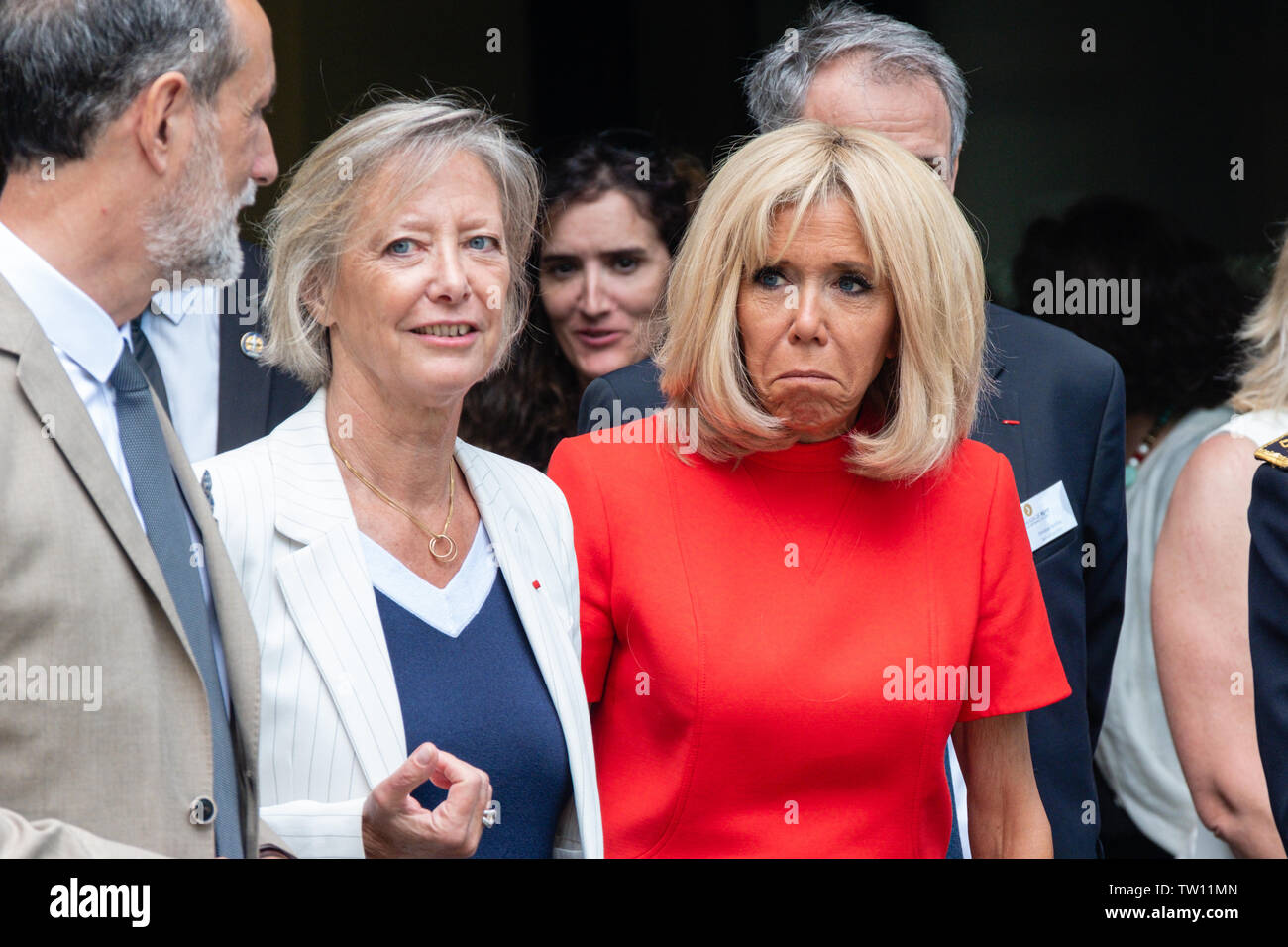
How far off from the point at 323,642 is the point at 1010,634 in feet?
3.58

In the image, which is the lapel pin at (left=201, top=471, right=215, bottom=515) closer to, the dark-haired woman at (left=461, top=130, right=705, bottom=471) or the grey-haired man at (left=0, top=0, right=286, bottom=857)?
the grey-haired man at (left=0, top=0, right=286, bottom=857)

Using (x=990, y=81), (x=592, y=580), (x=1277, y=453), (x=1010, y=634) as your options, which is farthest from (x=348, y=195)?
(x=990, y=81)

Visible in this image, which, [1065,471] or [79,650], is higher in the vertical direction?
[1065,471]

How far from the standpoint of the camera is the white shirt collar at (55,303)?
181 centimetres

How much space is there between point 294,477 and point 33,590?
590mm

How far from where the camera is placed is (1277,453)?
2.05 metres

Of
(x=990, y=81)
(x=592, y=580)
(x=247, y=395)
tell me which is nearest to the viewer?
(x=592, y=580)

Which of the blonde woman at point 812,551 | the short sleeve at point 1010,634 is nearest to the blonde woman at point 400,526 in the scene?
the blonde woman at point 812,551

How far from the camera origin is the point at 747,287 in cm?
236

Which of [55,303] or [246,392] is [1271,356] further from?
[55,303]

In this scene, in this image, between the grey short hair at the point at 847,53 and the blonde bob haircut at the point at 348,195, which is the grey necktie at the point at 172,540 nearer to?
the blonde bob haircut at the point at 348,195

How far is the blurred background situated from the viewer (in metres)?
3.22

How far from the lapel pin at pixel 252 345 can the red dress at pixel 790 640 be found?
643 millimetres

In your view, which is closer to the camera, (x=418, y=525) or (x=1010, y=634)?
(x=418, y=525)
